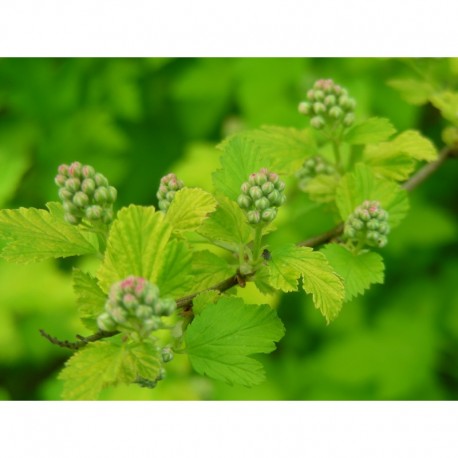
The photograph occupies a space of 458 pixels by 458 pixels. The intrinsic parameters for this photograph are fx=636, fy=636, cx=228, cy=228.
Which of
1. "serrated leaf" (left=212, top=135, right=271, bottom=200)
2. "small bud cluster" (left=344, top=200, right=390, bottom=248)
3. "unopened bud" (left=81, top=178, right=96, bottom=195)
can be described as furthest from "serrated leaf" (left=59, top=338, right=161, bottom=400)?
"small bud cluster" (left=344, top=200, right=390, bottom=248)

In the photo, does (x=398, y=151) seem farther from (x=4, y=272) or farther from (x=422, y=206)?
(x=4, y=272)

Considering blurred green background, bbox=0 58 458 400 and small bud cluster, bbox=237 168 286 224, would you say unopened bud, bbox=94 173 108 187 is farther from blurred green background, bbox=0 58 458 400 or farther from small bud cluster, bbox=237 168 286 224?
blurred green background, bbox=0 58 458 400

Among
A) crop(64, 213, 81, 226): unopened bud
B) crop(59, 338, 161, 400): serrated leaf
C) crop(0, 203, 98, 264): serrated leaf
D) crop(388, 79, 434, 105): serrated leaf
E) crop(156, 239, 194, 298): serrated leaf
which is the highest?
crop(388, 79, 434, 105): serrated leaf

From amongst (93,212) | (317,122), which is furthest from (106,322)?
(317,122)

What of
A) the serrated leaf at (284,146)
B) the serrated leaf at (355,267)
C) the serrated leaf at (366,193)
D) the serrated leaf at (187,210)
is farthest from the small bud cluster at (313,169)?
the serrated leaf at (187,210)

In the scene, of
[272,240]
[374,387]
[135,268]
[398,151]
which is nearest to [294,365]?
[374,387]
